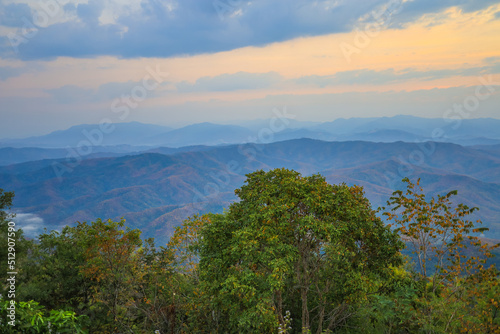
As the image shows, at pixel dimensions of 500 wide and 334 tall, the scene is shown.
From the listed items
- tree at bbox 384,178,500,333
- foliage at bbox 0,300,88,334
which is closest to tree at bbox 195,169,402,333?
tree at bbox 384,178,500,333

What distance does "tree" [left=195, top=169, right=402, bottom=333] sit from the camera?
10062 millimetres

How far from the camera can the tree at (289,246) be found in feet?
33.0

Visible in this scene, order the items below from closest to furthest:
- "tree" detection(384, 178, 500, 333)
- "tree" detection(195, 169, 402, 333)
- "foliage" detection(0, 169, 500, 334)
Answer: "tree" detection(384, 178, 500, 333), "foliage" detection(0, 169, 500, 334), "tree" detection(195, 169, 402, 333)

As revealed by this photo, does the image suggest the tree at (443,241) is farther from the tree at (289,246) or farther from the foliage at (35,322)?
the foliage at (35,322)

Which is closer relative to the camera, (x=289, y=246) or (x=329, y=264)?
(x=289, y=246)

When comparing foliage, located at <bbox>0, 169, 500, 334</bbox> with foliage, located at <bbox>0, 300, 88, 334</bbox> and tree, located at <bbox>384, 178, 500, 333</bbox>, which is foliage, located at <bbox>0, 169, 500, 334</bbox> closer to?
tree, located at <bbox>384, 178, 500, 333</bbox>

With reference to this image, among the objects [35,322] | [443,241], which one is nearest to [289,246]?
[443,241]

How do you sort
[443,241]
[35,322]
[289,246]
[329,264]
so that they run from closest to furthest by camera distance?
[35,322] → [443,241] → [289,246] → [329,264]

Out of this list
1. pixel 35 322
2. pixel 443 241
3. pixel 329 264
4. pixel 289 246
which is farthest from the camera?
pixel 329 264

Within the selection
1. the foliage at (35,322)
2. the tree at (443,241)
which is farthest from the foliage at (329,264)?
the foliage at (35,322)

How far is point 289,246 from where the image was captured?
1031cm

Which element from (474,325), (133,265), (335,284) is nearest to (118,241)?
(133,265)

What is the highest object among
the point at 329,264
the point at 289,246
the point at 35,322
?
the point at 289,246

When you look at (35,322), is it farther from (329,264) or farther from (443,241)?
(329,264)
